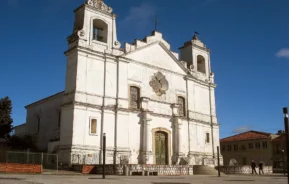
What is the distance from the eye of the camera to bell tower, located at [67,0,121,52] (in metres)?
27.5

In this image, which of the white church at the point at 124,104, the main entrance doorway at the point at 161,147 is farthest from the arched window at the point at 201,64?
the main entrance doorway at the point at 161,147

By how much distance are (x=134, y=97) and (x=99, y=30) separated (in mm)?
6913

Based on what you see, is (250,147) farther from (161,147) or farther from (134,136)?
(134,136)

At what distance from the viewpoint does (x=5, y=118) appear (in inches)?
1359

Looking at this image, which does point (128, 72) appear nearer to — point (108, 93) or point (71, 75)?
point (108, 93)

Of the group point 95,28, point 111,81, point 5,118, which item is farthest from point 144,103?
point 5,118

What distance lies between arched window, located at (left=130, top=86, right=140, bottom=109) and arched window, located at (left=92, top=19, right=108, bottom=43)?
5.03 metres

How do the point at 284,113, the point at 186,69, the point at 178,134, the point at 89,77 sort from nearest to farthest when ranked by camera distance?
the point at 284,113 → the point at 89,77 → the point at 178,134 → the point at 186,69

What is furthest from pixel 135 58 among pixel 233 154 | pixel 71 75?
pixel 233 154

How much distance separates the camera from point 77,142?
2509cm

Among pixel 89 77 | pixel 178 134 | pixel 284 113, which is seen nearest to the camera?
pixel 284 113

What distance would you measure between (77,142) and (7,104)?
1396 cm

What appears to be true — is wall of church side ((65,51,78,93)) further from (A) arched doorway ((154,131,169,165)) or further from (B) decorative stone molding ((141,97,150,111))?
(A) arched doorway ((154,131,169,165))

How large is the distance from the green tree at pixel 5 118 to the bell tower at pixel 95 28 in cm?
1215
